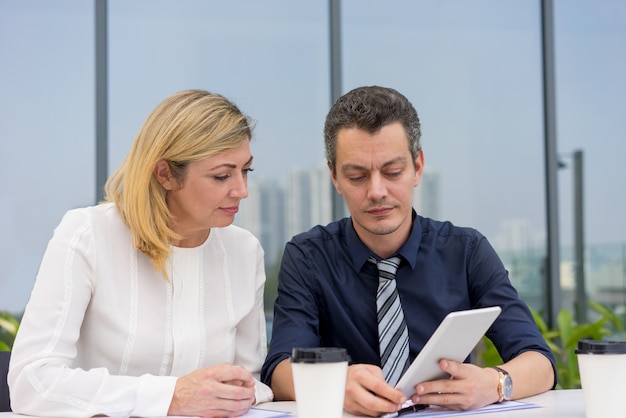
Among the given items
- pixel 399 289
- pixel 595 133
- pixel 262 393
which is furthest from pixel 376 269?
pixel 595 133

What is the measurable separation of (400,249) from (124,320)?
0.74m

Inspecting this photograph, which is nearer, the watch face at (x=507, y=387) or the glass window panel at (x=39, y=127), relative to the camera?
the watch face at (x=507, y=387)

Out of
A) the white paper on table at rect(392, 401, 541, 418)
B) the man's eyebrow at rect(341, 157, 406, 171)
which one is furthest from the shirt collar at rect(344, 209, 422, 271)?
the white paper on table at rect(392, 401, 541, 418)

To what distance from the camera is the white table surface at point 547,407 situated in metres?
1.66

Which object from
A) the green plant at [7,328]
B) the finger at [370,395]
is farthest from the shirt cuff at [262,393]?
the green plant at [7,328]

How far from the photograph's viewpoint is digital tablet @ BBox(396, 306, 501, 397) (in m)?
1.52

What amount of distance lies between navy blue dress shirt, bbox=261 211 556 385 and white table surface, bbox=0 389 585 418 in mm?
229

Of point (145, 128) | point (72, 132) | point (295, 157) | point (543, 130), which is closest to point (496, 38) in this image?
point (543, 130)

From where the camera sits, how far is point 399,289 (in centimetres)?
222

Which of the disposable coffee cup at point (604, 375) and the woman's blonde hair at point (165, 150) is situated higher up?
the woman's blonde hair at point (165, 150)

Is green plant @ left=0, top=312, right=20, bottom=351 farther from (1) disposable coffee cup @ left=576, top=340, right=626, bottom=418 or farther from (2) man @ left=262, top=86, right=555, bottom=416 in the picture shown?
(1) disposable coffee cup @ left=576, top=340, right=626, bottom=418

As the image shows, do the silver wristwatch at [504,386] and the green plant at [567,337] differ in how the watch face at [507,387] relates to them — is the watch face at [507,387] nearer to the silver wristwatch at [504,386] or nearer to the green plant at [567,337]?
the silver wristwatch at [504,386]

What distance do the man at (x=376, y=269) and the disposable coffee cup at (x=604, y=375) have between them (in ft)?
1.36

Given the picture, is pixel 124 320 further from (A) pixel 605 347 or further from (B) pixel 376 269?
(A) pixel 605 347
